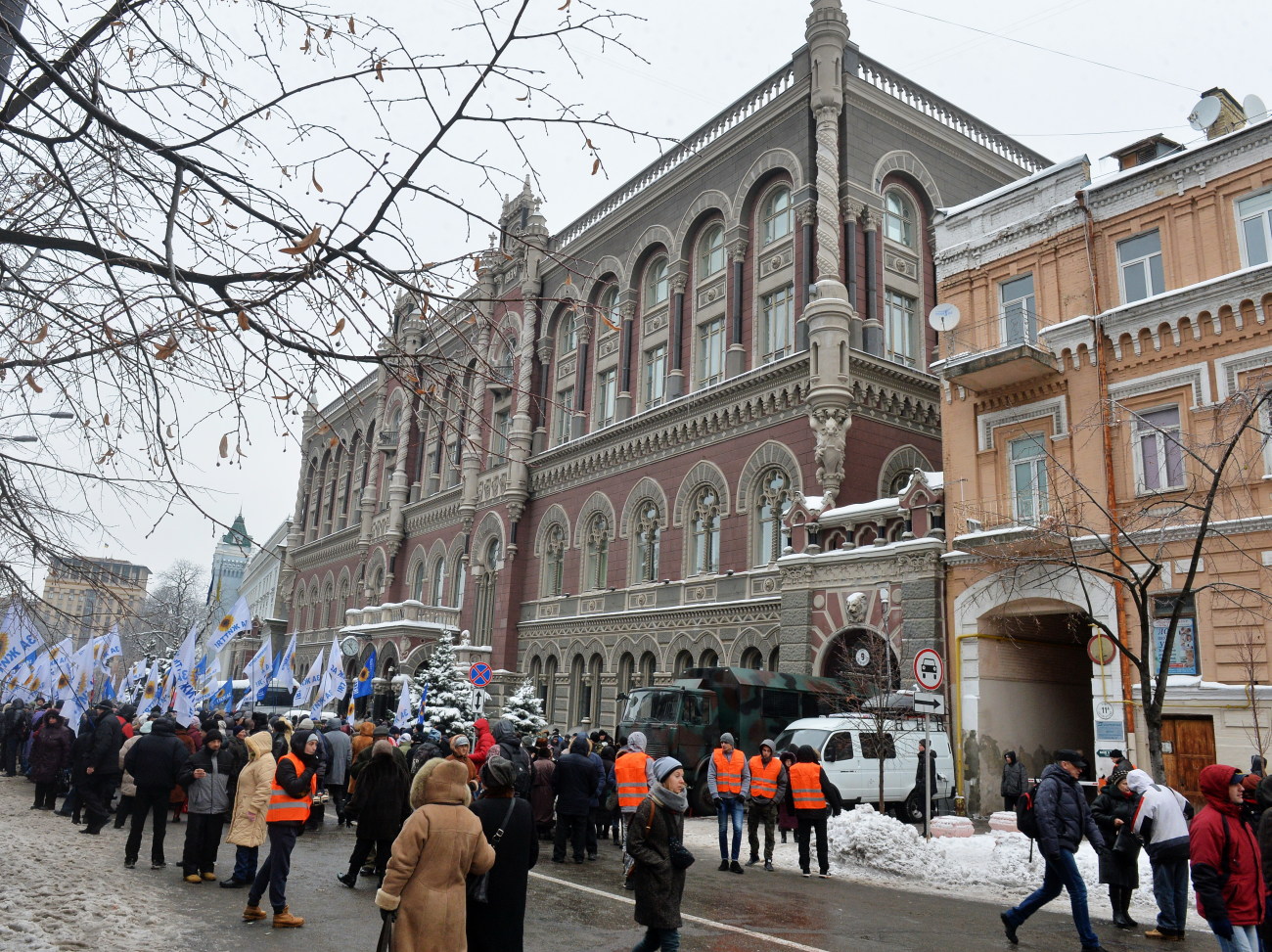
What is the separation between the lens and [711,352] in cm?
3198

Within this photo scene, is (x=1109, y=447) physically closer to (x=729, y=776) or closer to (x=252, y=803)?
(x=729, y=776)

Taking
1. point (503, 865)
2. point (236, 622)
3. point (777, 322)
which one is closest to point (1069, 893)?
point (503, 865)

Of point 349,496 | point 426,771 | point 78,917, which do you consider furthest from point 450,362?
point 349,496

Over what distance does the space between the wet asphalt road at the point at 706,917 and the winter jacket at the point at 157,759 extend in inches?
38.3

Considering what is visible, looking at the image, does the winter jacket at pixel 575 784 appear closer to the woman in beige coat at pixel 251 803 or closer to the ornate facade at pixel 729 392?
the woman in beige coat at pixel 251 803

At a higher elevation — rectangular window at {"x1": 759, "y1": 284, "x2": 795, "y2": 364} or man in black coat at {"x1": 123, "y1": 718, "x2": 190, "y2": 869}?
rectangular window at {"x1": 759, "y1": 284, "x2": 795, "y2": 364}

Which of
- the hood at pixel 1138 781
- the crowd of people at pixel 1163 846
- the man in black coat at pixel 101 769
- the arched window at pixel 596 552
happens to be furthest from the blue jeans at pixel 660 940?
the arched window at pixel 596 552

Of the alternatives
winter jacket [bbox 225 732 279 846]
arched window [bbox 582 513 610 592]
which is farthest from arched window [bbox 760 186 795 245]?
winter jacket [bbox 225 732 279 846]

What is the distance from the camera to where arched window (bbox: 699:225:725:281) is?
32562 millimetres

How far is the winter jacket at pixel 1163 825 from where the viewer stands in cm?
948

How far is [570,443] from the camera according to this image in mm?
36688

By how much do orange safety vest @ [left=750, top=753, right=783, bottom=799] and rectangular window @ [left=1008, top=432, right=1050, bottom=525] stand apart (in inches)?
339

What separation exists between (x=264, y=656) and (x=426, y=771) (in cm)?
2806

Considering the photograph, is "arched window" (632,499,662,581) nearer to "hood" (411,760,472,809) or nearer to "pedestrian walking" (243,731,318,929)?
"pedestrian walking" (243,731,318,929)
